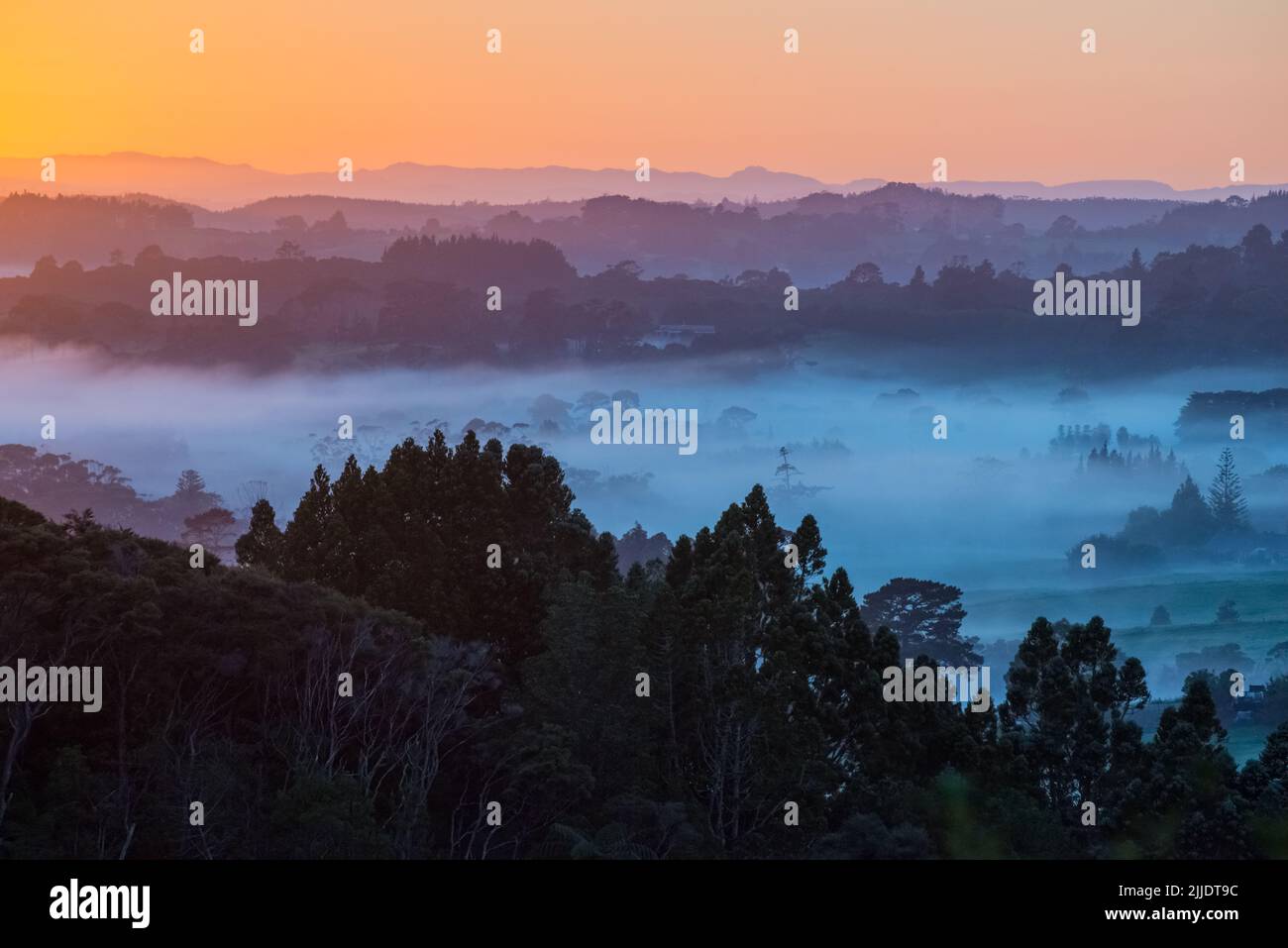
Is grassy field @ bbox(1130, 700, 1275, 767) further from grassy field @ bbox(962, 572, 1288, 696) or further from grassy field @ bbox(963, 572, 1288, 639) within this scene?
grassy field @ bbox(963, 572, 1288, 639)

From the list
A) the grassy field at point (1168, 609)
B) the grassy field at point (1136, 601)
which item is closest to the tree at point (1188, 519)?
the grassy field at point (1136, 601)

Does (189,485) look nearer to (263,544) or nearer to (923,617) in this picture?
Result: (923,617)

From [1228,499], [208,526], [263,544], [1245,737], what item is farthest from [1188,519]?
[263,544]

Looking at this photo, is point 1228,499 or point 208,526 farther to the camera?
point 1228,499

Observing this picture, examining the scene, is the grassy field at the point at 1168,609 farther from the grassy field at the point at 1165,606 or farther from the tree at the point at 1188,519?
the tree at the point at 1188,519

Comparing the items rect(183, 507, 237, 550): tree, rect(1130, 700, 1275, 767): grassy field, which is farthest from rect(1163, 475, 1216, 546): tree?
rect(183, 507, 237, 550): tree

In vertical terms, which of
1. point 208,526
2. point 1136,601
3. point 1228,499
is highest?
point 1228,499
